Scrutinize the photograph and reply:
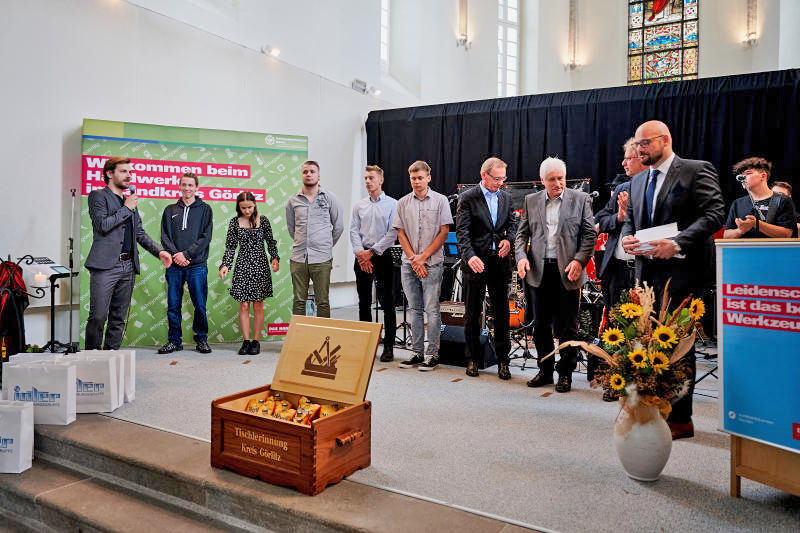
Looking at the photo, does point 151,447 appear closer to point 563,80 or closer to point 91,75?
point 91,75

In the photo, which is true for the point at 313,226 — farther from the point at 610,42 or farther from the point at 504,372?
the point at 610,42

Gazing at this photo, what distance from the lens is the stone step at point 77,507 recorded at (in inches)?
91.9

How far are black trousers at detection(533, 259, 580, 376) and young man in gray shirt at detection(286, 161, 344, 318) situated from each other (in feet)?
6.33

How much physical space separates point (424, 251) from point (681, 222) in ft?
6.57

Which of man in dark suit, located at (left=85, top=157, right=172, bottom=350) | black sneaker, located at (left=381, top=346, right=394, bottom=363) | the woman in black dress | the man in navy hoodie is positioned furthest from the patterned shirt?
man in dark suit, located at (left=85, top=157, right=172, bottom=350)

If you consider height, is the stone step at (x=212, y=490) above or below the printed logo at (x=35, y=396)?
below

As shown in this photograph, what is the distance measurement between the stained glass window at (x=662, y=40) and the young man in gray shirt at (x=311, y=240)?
966cm

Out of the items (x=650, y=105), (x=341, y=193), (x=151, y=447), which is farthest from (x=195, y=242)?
(x=650, y=105)

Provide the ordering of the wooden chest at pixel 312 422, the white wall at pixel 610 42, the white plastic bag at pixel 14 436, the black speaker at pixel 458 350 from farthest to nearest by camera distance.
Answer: the white wall at pixel 610 42 → the black speaker at pixel 458 350 → the white plastic bag at pixel 14 436 → the wooden chest at pixel 312 422

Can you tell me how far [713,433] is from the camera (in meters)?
2.98

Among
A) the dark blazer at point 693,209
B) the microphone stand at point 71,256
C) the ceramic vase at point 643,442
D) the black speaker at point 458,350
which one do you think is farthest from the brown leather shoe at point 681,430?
the microphone stand at point 71,256

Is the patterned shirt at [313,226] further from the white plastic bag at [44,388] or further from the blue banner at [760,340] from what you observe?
the blue banner at [760,340]

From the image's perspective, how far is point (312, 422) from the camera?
2150mm

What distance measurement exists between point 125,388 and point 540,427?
2.42m
